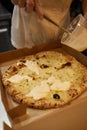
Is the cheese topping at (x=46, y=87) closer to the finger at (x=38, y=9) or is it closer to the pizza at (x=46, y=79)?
the pizza at (x=46, y=79)

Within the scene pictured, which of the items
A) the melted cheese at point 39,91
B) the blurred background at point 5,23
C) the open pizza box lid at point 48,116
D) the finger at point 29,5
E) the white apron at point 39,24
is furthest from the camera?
the blurred background at point 5,23

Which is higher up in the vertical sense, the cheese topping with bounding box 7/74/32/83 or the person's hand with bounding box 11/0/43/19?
the person's hand with bounding box 11/0/43/19

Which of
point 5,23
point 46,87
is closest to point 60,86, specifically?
point 46,87

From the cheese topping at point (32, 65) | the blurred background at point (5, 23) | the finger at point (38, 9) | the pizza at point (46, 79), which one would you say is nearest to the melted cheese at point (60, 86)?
the pizza at point (46, 79)

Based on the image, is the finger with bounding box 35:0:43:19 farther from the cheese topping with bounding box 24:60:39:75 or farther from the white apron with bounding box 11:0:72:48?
the cheese topping with bounding box 24:60:39:75

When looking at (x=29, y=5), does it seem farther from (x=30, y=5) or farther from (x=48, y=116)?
(x=48, y=116)

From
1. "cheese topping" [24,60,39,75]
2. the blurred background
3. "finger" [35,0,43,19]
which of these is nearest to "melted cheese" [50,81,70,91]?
"cheese topping" [24,60,39,75]

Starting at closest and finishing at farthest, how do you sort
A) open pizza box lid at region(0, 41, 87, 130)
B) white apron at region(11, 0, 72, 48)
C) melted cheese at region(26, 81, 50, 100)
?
open pizza box lid at region(0, 41, 87, 130)
melted cheese at region(26, 81, 50, 100)
white apron at region(11, 0, 72, 48)
